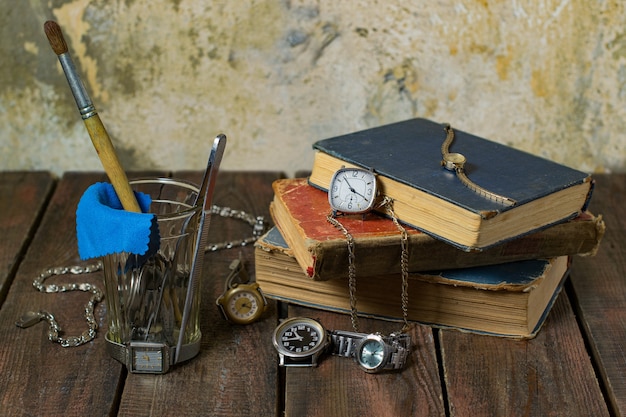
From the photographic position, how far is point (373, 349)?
134cm

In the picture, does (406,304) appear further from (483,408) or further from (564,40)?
(564,40)

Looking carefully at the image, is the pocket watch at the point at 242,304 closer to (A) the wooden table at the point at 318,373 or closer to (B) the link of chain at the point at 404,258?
(A) the wooden table at the point at 318,373

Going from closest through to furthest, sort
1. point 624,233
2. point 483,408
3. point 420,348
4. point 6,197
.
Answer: point 483,408 < point 420,348 < point 624,233 < point 6,197

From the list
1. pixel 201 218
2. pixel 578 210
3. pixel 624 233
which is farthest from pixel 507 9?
pixel 201 218

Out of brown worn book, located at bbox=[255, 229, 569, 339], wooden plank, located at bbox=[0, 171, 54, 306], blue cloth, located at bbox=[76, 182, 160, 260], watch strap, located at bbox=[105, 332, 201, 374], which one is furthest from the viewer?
wooden plank, located at bbox=[0, 171, 54, 306]

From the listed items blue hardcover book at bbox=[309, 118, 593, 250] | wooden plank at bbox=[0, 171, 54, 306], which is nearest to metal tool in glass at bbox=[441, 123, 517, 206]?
blue hardcover book at bbox=[309, 118, 593, 250]

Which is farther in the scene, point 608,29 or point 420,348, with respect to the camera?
point 608,29

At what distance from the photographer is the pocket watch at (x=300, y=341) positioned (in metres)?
1.34

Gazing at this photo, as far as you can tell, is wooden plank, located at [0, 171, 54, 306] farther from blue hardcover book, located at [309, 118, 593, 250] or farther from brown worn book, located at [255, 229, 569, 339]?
blue hardcover book, located at [309, 118, 593, 250]

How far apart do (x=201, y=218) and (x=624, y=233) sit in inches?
38.7

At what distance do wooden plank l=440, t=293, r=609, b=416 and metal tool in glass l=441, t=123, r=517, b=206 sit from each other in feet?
0.83

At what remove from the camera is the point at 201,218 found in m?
1.27

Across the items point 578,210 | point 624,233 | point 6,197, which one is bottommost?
point 6,197

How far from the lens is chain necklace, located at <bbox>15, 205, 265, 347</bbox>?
1419 millimetres
